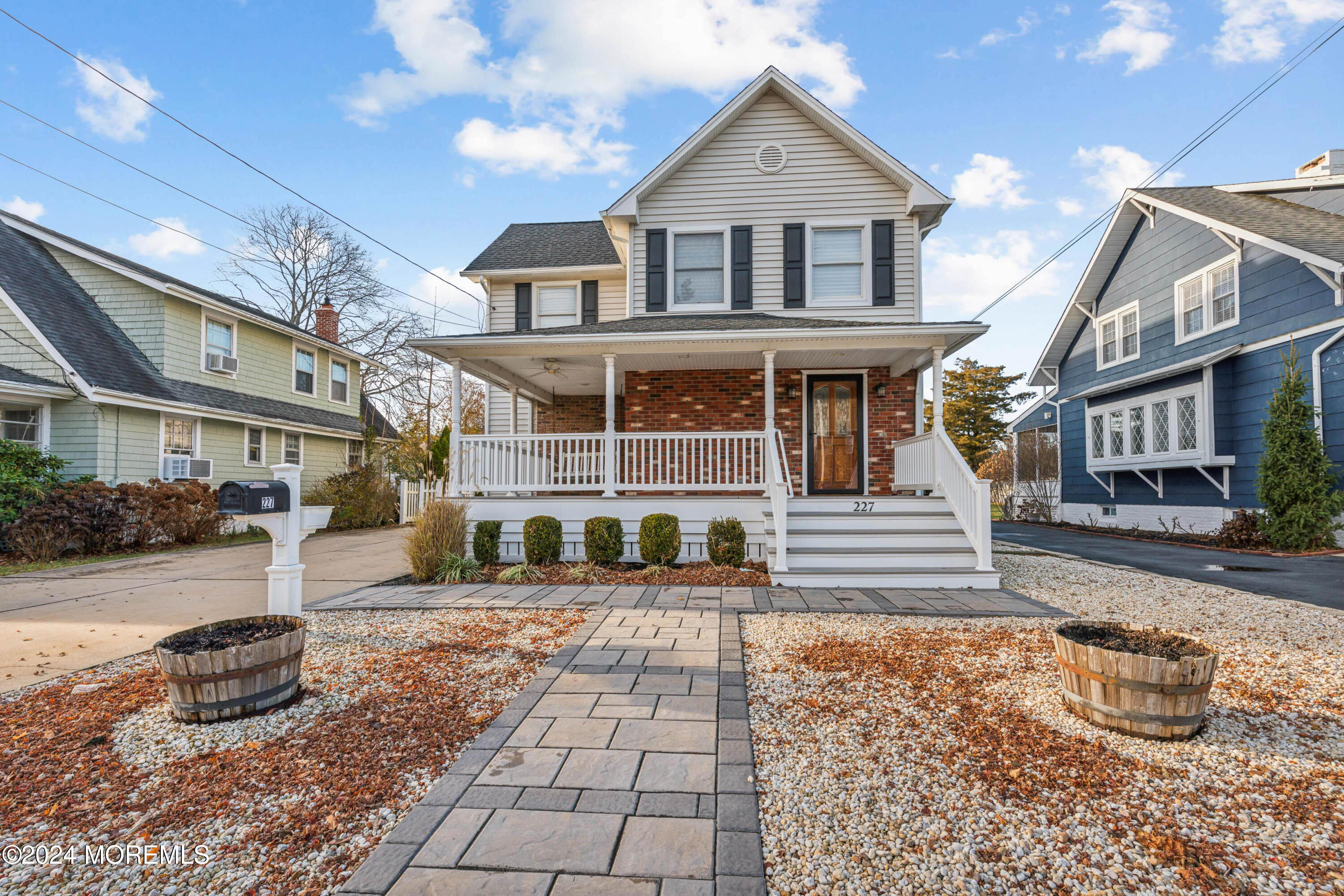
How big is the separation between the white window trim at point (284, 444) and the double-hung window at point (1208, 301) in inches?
805

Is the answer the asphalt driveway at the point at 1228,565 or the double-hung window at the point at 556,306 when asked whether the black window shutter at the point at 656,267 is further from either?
the asphalt driveway at the point at 1228,565

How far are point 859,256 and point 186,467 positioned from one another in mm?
13974

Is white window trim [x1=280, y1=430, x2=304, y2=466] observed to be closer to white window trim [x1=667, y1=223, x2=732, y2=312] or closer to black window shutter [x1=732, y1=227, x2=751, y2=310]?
white window trim [x1=667, y1=223, x2=732, y2=312]

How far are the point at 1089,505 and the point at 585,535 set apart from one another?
14.4 meters

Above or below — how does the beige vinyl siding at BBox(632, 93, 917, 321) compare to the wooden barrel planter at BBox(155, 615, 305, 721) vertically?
above

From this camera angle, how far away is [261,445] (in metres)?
14.9

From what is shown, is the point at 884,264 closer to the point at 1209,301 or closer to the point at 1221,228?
the point at 1221,228

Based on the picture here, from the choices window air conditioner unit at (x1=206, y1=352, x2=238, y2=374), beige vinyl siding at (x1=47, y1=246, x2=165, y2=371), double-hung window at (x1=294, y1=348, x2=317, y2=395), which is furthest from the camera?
double-hung window at (x1=294, y1=348, x2=317, y2=395)

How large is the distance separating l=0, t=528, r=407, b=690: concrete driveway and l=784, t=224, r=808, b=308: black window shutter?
285 inches

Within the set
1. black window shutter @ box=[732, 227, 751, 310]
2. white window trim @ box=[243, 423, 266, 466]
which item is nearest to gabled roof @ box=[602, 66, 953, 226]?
black window shutter @ box=[732, 227, 751, 310]

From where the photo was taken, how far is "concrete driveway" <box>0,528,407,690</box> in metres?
4.32

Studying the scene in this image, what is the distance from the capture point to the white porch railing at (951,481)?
21.9ft

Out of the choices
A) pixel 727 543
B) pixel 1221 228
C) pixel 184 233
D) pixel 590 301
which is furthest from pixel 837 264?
pixel 184 233

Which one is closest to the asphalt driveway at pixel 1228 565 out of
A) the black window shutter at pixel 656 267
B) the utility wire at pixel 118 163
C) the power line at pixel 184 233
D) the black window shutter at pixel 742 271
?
the black window shutter at pixel 742 271
